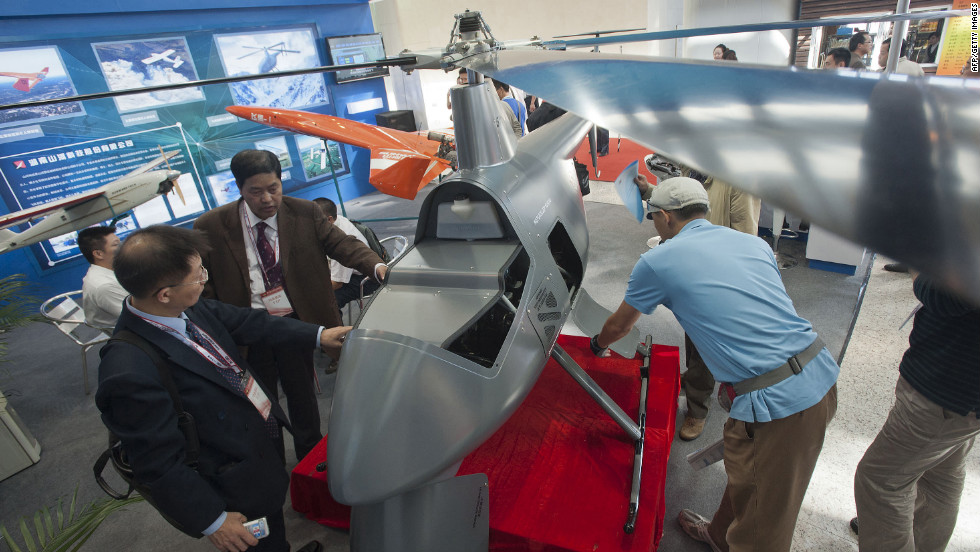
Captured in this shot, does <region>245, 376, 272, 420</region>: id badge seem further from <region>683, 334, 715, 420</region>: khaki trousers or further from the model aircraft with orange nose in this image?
the model aircraft with orange nose

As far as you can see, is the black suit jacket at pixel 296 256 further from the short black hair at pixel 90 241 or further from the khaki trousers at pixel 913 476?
the khaki trousers at pixel 913 476

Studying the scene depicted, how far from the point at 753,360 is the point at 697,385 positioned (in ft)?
4.07

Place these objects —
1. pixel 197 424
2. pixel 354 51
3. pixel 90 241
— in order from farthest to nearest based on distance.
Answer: pixel 354 51 < pixel 90 241 < pixel 197 424

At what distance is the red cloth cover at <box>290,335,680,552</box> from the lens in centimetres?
199

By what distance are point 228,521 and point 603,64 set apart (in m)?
1.80

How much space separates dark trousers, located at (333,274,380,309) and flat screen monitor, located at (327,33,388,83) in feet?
15.8

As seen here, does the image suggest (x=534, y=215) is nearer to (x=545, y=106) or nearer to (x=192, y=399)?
(x=192, y=399)

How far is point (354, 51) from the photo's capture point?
25.9ft

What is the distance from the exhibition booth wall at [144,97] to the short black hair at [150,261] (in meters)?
4.93

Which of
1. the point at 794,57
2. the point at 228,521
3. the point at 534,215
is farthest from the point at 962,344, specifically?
the point at 794,57

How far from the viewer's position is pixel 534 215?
2.00 m

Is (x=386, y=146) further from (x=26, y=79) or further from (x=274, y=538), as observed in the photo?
(x=274, y=538)

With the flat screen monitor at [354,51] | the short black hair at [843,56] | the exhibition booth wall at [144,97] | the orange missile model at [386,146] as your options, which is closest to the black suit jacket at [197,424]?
the orange missile model at [386,146]

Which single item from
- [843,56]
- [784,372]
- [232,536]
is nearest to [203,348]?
[232,536]
